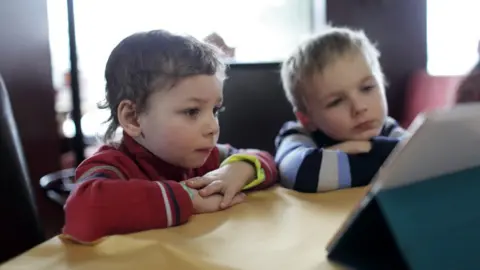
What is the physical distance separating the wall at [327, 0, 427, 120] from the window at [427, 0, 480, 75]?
4cm

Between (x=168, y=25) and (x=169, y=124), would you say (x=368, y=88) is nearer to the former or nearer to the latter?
(x=169, y=124)

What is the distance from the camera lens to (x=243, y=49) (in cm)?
233

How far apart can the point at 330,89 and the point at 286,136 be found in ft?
0.49

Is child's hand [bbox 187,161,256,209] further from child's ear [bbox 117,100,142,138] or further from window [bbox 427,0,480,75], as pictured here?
window [bbox 427,0,480,75]

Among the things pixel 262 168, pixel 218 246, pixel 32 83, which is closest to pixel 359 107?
pixel 262 168

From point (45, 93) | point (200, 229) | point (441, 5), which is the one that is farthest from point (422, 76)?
point (200, 229)

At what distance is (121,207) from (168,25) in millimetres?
1550

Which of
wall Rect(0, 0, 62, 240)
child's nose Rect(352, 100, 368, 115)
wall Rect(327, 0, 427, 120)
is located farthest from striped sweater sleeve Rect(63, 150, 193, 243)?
wall Rect(327, 0, 427, 120)

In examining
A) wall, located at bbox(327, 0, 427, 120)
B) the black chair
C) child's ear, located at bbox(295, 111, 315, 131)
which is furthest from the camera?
wall, located at bbox(327, 0, 427, 120)

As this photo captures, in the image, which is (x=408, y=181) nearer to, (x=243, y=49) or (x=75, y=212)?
(x=75, y=212)

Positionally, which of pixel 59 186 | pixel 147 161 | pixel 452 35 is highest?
pixel 452 35

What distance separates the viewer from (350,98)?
4.01 feet

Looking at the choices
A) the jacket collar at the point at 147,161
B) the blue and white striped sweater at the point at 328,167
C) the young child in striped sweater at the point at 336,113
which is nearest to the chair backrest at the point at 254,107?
the young child in striped sweater at the point at 336,113

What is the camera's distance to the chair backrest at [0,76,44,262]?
85 centimetres
